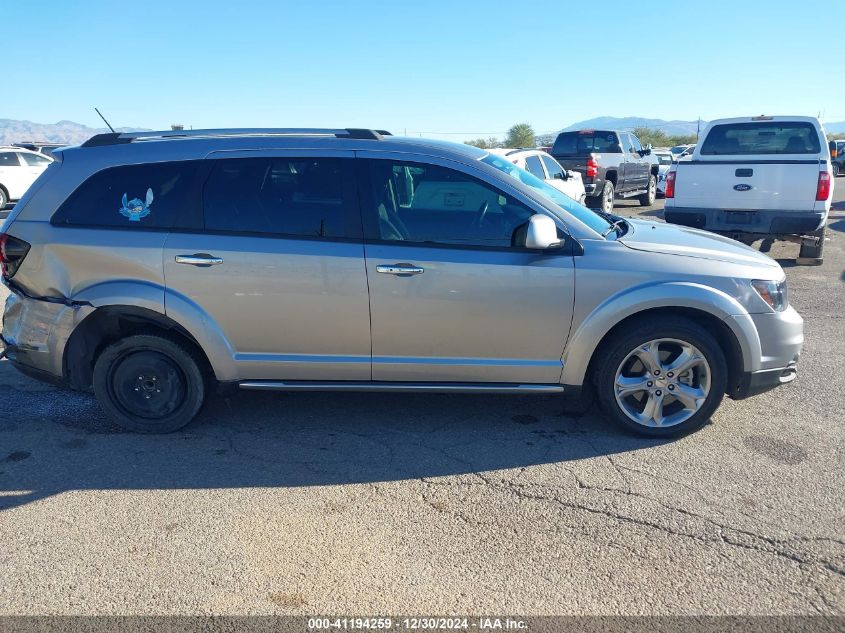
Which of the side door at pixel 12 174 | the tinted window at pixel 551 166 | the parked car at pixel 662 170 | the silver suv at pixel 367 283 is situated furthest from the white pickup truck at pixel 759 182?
the side door at pixel 12 174

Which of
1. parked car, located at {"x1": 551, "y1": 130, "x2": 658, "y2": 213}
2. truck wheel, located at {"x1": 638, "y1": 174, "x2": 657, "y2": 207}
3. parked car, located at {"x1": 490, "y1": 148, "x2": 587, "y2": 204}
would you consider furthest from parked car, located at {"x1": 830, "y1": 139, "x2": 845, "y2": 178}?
parked car, located at {"x1": 490, "y1": 148, "x2": 587, "y2": 204}

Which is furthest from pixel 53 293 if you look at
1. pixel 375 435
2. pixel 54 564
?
pixel 375 435

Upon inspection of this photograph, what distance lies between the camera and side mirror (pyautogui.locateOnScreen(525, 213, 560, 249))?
3.92 metres

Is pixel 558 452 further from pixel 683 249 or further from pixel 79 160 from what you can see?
pixel 79 160

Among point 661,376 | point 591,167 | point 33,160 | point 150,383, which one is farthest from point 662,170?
point 150,383

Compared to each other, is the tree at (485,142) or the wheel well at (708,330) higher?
the tree at (485,142)

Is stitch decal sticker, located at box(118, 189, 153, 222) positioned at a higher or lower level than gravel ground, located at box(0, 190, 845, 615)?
higher

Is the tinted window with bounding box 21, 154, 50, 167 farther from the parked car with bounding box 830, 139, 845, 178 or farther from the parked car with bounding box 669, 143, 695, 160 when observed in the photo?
the parked car with bounding box 830, 139, 845, 178

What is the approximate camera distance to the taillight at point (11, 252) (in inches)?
166

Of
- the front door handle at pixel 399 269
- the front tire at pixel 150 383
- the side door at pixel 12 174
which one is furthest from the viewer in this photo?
the side door at pixel 12 174

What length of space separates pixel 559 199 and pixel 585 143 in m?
12.8

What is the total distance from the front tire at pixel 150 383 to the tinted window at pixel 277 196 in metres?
0.87

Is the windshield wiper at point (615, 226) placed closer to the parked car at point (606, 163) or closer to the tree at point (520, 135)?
the parked car at point (606, 163)

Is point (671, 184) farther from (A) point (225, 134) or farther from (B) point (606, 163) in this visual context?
(A) point (225, 134)
